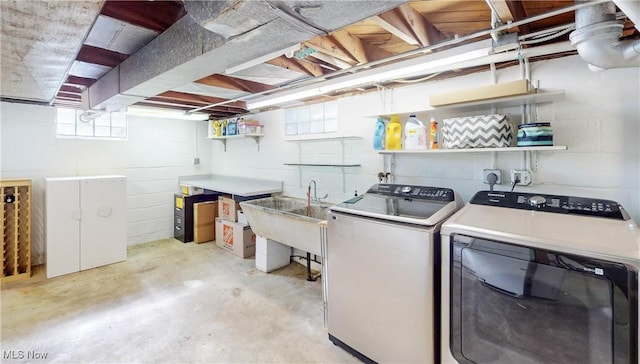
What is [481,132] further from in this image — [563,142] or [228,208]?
[228,208]

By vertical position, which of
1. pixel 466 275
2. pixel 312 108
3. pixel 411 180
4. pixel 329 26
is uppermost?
pixel 312 108

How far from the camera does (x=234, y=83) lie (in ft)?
9.73

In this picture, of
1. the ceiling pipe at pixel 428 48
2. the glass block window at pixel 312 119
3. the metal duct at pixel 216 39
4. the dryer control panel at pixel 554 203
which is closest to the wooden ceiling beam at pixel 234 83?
the ceiling pipe at pixel 428 48

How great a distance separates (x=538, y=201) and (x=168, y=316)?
120 inches

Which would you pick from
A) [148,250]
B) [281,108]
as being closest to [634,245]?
[281,108]

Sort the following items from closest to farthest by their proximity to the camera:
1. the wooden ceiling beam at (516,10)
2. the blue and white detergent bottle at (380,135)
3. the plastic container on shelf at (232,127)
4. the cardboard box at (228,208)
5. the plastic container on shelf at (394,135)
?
the wooden ceiling beam at (516,10), the plastic container on shelf at (394,135), the blue and white detergent bottle at (380,135), the cardboard box at (228,208), the plastic container on shelf at (232,127)

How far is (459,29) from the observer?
1.95 meters

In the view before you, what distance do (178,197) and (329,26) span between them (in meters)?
4.44

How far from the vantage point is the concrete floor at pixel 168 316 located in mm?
2188

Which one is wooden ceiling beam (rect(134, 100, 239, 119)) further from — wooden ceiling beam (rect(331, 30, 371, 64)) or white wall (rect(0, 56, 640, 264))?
wooden ceiling beam (rect(331, 30, 371, 64))

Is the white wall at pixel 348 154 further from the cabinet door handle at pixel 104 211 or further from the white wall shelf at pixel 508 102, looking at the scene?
the cabinet door handle at pixel 104 211

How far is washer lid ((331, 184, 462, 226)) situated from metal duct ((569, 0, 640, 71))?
3.63ft

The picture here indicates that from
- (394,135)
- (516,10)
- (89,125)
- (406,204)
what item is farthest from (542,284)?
(89,125)

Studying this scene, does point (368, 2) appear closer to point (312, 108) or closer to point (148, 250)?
point (312, 108)
